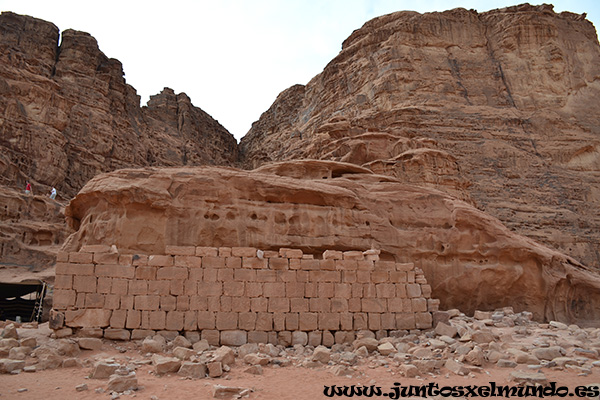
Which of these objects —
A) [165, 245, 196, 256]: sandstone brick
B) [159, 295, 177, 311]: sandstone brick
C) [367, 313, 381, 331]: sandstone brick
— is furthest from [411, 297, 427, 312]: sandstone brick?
[159, 295, 177, 311]: sandstone brick

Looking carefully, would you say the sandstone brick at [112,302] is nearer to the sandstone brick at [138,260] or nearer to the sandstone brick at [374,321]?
the sandstone brick at [138,260]

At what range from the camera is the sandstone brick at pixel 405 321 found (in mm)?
9359

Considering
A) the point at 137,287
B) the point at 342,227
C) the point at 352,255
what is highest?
the point at 342,227

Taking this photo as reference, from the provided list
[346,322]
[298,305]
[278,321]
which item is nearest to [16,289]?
[278,321]

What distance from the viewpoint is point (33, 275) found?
1920 centimetres

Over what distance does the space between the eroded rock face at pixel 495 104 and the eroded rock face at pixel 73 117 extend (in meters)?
16.8

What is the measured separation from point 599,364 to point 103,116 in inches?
1804

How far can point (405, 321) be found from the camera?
30.9 feet

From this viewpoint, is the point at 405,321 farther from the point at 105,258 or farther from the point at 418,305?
the point at 105,258

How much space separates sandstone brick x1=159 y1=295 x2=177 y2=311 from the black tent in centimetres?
835

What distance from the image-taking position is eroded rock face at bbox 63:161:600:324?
391 inches

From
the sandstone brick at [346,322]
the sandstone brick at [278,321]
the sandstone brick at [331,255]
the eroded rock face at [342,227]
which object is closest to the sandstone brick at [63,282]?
the eroded rock face at [342,227]

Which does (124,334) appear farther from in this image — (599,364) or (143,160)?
(143,160)

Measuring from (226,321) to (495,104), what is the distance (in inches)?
1533
